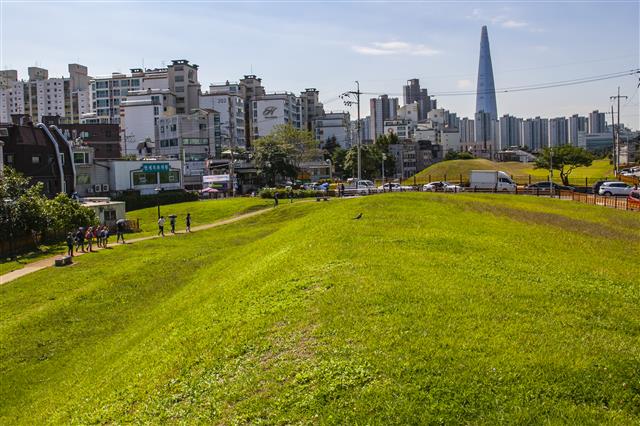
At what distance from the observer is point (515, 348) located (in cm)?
1210

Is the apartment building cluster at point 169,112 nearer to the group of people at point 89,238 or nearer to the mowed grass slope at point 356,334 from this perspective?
the group of people at point 89,238

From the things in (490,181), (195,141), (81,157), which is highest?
(195,141)

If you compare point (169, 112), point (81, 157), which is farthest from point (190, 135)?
point (81, 157)

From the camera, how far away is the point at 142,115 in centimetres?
12838

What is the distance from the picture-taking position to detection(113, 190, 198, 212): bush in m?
69.8

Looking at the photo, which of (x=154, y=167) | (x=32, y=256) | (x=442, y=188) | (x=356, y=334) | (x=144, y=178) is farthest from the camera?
(x=154, y=167)

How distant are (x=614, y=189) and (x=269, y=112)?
316 feet

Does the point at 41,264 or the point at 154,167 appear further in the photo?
the point at 154,167

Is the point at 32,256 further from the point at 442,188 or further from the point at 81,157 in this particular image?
the point at 442,188

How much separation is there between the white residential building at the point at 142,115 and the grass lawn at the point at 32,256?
273ft

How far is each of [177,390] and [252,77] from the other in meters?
150

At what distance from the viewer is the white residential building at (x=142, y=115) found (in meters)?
128

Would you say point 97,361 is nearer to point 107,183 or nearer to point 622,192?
point 622,192

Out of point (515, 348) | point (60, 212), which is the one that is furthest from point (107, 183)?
point (515, 348)
